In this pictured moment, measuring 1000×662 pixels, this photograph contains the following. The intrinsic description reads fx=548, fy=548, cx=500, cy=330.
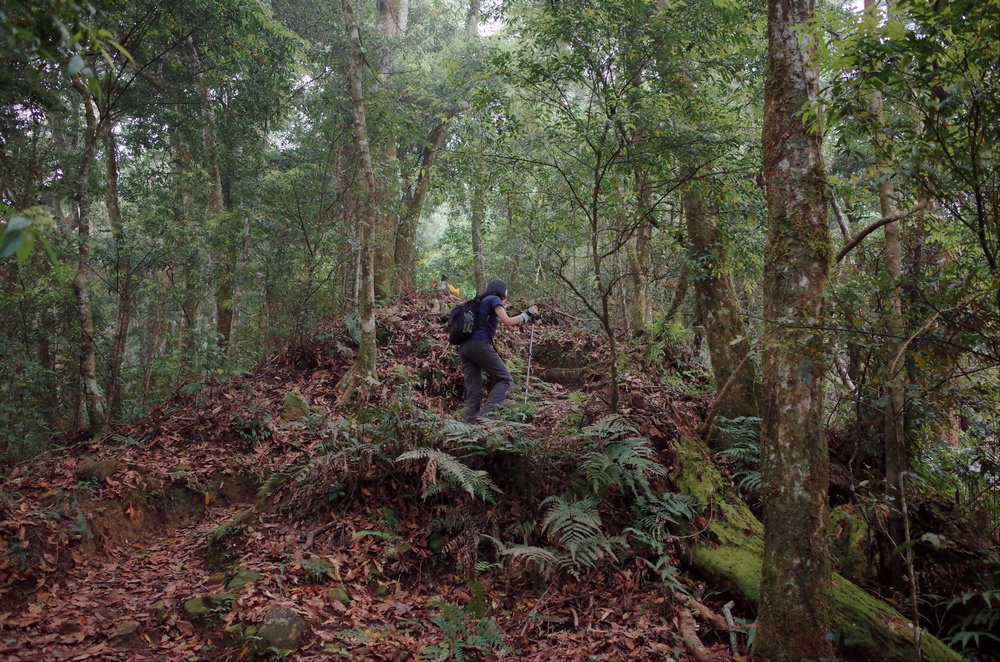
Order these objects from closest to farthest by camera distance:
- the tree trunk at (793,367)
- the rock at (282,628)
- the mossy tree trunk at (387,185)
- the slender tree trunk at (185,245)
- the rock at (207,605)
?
1. the tree trunk at (793,367)
2. the rock at (282,628)
3. the rock at (207,605)
4. the slender tree trunk at (185,245)
5. the mossy tree trunk at (387,185)

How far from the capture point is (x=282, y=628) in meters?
4.18

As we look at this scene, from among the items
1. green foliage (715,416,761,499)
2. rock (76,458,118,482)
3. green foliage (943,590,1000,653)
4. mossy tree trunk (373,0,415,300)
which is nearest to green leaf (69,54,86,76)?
rock (76,458,118,482)

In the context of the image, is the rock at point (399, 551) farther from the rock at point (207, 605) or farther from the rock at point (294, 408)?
the rock at point (294, 408)

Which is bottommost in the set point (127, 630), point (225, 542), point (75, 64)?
point (127, 630)

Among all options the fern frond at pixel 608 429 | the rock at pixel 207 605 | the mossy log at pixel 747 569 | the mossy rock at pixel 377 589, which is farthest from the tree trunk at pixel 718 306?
the rock at pixel 207 605

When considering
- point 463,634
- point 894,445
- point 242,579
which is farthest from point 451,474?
point 894,445

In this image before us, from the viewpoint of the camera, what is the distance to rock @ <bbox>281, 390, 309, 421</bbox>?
843cm

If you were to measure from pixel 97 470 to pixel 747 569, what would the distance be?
7.11 m

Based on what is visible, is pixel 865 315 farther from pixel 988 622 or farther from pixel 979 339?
pixel 988 622

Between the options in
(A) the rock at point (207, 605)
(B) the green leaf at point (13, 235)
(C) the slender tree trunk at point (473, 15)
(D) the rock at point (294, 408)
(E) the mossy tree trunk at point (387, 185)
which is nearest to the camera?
(B) the green leaf at point (13, 235)

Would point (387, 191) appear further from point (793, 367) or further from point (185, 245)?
point (793, 367)

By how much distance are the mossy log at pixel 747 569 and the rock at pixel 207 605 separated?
414cm

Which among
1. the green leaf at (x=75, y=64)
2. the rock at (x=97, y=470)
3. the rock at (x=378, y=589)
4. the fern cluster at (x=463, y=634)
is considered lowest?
the fern cluster at (x=463, y=634)

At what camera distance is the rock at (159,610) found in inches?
176
